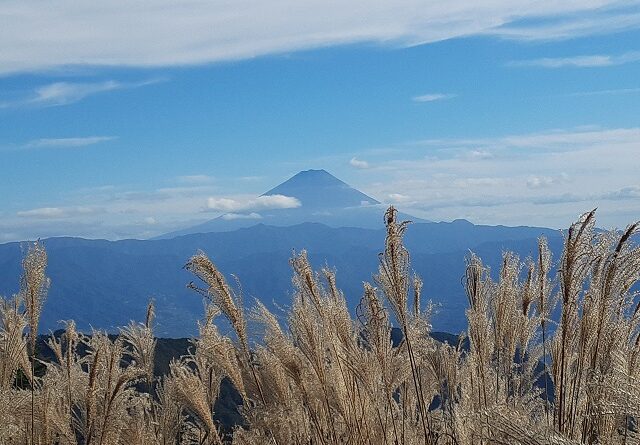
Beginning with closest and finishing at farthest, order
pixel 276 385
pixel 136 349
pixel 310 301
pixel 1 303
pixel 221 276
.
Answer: pixel 310 301
pixel 221 276
pixel 276 385
pixel 1 303
pixel 136 349

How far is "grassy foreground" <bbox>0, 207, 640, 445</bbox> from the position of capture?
116 inches

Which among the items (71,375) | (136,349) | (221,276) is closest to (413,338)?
(221,276)

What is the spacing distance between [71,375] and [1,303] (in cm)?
116

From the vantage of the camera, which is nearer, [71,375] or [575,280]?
[575,280]

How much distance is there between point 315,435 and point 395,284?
1.56 m

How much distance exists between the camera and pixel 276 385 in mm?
4195

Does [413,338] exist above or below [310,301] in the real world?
below

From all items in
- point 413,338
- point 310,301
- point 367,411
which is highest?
point 310,301

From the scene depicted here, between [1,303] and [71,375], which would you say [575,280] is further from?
[1,303]

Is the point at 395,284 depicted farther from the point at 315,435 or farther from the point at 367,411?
the point at 315,435

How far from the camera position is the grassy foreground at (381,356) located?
295 centimetres

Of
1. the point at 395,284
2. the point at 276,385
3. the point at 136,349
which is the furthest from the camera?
the point at 136,349

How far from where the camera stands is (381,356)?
3.37m

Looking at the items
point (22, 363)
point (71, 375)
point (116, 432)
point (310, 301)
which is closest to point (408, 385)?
point (310, 301)
